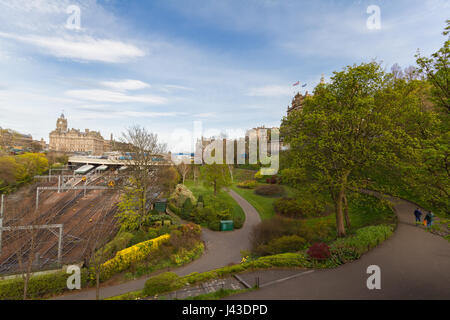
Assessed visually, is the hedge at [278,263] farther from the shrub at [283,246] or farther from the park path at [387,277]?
the shrub at [283,246]

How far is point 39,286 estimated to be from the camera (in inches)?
427

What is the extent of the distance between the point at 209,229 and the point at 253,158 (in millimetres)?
38146

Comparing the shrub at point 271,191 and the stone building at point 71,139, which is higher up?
the stone building at point 71,139

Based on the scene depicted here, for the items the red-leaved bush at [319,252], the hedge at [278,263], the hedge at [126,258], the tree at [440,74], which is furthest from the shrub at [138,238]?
the tree at [440,74]

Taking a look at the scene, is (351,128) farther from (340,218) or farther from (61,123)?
(61,123)

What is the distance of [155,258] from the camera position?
47.9 feet

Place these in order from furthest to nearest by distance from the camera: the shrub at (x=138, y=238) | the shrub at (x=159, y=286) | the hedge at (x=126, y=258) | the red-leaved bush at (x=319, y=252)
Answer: the shrub at (x=138, y=238), the hedge at (x=126, y=258), the red-leaved bush at (x=319, y=252), the shrub at (x=159, y=286)

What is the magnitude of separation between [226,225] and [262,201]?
1081 centimetres

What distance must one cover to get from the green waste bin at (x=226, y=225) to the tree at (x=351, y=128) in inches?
359

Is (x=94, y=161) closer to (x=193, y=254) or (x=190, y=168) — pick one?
(x=190, y=168)

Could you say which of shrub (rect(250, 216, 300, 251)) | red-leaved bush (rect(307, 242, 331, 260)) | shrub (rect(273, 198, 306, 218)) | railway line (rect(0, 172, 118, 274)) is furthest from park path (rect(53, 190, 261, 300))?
red-leaved bush (rect(307, 242, 331, 260))

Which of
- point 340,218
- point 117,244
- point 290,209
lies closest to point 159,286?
point 117,244

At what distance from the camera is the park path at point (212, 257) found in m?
11.3
